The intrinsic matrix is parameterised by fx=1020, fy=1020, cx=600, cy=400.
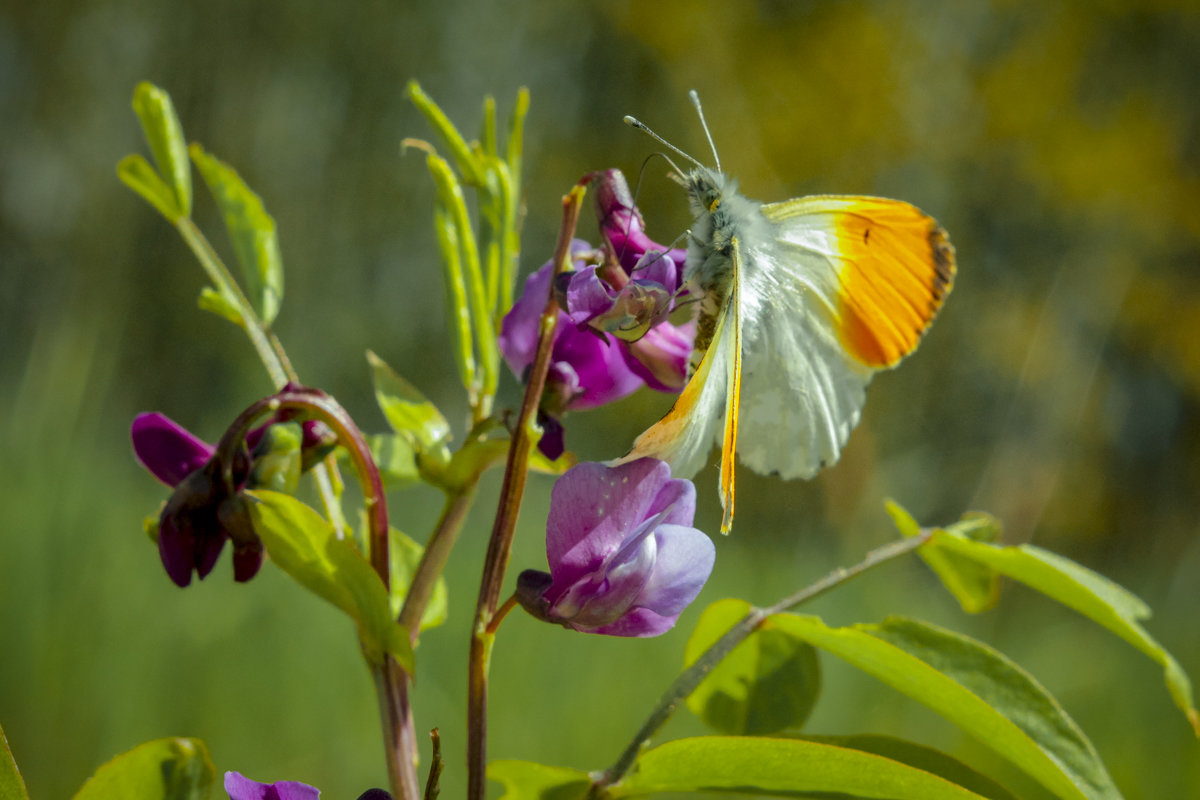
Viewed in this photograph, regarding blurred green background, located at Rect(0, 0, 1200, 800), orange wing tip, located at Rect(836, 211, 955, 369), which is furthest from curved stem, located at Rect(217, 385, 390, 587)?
blurred green background, located at Rect(0, 0, 1200, 800)

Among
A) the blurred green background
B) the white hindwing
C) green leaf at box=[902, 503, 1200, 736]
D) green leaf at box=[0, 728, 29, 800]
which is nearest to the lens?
green leaf at box=[0, 728, 29, 800]

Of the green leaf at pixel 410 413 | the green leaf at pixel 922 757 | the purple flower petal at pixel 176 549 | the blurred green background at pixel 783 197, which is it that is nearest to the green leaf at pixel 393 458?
the green leaf at pixel 410 413

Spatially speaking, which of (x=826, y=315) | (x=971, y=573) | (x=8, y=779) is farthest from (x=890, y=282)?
(x=8, y=779)

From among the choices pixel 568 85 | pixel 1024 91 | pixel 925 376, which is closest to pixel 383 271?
pixel 568 85

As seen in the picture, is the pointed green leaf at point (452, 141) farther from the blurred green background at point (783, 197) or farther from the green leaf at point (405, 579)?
the blurred green background at point (783, 197)

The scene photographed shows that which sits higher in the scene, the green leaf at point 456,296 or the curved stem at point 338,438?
the green leaf at point 456,296

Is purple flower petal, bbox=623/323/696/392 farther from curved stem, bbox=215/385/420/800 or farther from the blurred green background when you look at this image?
the blurred green background

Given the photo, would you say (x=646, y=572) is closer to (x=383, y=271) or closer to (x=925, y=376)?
(x=383, y=271)

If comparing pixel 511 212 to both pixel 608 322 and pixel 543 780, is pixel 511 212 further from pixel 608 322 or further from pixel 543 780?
pixel 543 780
